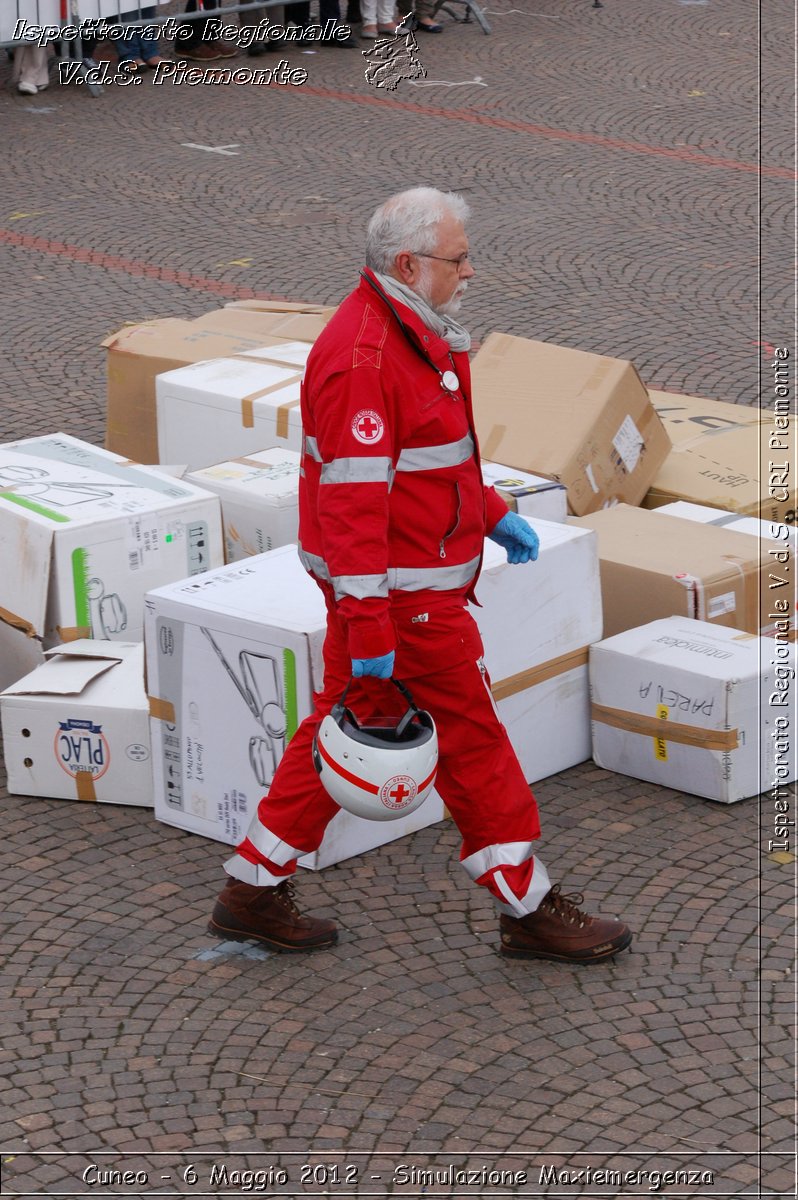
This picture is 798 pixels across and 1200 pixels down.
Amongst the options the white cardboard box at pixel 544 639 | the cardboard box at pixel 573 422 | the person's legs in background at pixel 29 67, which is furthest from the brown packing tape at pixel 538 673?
the person's legs in background at pixel 29 67

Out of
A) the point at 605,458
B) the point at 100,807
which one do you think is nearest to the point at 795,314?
the point at 605,458

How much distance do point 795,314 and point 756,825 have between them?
4.53m

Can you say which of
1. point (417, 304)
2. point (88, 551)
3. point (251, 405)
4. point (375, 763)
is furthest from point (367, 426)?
point (251, 405)

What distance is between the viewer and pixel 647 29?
16.0 metres

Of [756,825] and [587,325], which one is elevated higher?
[587,325]

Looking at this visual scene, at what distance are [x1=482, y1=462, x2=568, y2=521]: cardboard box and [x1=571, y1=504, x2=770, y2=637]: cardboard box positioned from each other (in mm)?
127

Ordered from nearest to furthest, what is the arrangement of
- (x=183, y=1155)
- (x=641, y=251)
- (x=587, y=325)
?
1. (x=183, y=1155)
2. (x=587, y=325)
3. (x=641, y=251)

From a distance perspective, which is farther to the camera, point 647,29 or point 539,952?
point 647,29

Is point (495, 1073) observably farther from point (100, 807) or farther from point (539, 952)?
point (100, 807)

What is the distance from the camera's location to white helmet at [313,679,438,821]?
3691 millimetres

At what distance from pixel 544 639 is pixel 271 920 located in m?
1.20

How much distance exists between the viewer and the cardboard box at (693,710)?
4715mm

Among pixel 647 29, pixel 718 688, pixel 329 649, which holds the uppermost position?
pixel 647 29

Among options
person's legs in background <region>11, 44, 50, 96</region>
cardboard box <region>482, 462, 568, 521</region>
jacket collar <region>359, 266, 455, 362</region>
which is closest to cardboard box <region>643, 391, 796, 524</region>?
cardboard box <region>482, 462, 568, 521</region>
